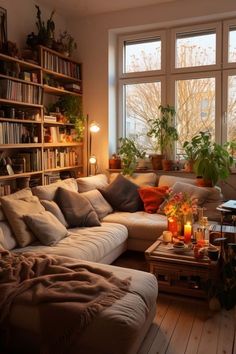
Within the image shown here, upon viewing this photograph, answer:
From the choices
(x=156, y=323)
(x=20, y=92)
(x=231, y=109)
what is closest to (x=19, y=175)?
(x=20, y=92)

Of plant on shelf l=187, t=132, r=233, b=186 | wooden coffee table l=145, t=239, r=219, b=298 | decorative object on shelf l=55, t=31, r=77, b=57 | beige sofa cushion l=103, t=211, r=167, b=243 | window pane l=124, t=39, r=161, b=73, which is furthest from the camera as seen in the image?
window pane l=124, t=39, r=161, b=73

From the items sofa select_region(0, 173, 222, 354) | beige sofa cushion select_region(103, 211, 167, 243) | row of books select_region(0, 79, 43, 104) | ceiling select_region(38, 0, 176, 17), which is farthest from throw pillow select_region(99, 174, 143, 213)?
ceiling select_region(38, 0, 176, 17)

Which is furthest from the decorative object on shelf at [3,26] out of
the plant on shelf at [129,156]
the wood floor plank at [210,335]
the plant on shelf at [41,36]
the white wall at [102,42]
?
the wood floor plank at [210,335]

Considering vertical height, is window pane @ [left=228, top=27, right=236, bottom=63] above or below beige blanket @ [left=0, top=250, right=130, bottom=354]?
above

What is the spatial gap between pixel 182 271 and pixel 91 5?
12.0 feet

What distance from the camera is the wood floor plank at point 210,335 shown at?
6.78ft

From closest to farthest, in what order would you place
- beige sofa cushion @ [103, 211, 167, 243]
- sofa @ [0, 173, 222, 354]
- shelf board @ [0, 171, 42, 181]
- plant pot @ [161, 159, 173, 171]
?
sofa @ [0, 173, 222, 354], beige sofa cushion @ [103, 211, 167, 243], shelf board @ [0, 171, 42, 181], plant pot @ [161, 159, 173, 171]

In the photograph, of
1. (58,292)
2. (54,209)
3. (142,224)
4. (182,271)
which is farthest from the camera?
(142,224)

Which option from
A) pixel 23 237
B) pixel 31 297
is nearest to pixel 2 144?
pixel 23 237

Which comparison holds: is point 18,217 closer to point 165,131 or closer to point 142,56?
point 165,131

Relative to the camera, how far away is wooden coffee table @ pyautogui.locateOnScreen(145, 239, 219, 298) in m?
2.61

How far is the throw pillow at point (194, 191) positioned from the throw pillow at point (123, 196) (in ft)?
1.67

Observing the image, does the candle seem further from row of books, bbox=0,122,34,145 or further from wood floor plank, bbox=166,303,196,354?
row of books, bbox=0,122,34,145

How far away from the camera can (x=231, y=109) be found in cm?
437
